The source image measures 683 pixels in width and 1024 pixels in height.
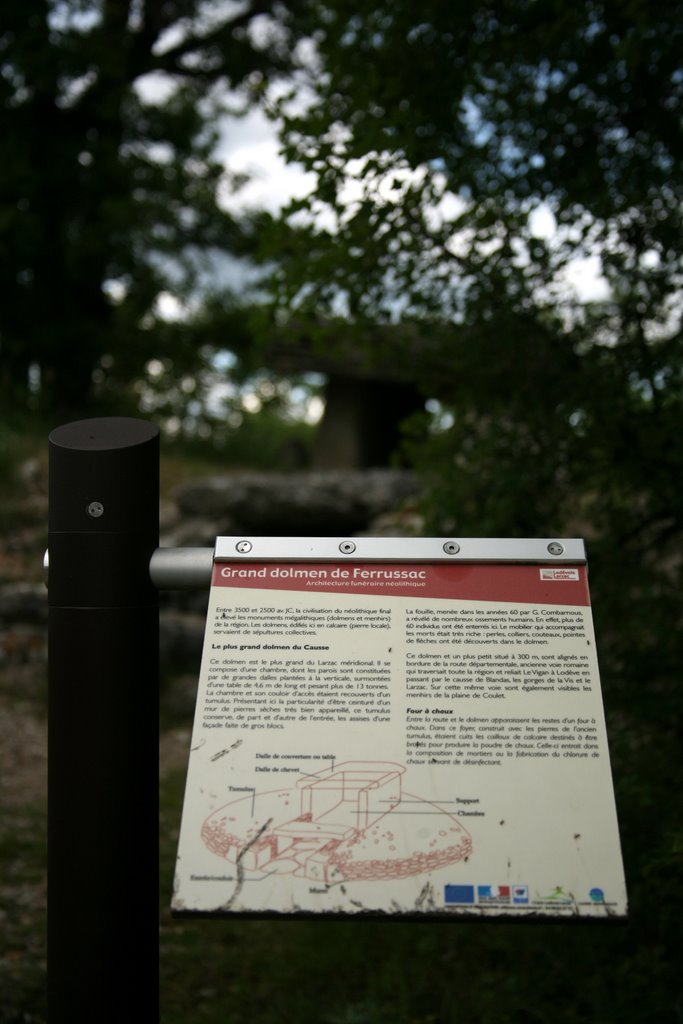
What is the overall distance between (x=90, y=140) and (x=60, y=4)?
1838 millimetres

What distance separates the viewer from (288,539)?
6.02ft

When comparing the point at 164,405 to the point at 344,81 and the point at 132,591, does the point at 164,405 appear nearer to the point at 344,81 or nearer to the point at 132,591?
the point at 344,81

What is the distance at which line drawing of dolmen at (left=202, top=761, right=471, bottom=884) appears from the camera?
60.6 inches

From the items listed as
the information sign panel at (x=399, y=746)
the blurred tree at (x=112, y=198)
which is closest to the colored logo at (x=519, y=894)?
the information sign panel at (x=399, y=746)

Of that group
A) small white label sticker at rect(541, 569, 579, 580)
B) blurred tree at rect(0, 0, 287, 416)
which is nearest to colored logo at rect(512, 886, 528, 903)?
small white label sticker at rect(541, 569, 579, 580)

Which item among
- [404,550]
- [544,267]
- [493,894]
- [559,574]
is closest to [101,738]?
[404,550]

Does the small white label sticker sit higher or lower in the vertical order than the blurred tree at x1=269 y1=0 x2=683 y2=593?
lower

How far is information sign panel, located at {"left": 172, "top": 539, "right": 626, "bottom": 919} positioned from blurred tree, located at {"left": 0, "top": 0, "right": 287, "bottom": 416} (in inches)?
347

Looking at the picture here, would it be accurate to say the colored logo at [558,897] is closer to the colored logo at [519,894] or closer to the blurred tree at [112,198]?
the colored logo at [519,894]

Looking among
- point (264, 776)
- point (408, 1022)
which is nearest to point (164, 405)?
point (408, 1022)

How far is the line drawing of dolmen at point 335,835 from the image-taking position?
154 centimetres

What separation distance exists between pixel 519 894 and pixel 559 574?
57 cm

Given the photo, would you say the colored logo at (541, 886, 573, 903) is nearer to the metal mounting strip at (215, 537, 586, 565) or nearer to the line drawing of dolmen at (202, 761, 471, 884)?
the line drawing of dolmen at (202, 761, 471, 884)

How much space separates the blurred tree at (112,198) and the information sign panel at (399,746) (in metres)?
8.80
